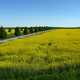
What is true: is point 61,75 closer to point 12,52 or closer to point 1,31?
point 12,52

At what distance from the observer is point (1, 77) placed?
12.9 metres

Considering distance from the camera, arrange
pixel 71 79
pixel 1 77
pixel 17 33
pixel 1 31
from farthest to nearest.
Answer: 1. pixel 17 33
2. pixel 1 31
3. pixel 1 77
4. pixel 71 79

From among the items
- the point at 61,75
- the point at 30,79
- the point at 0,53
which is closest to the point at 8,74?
the point at 30,79

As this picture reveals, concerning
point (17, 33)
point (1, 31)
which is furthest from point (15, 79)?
point (17, 33)

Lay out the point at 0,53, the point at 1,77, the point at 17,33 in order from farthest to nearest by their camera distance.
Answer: the point at 17,33, the point at 0,53, the point at 1,77

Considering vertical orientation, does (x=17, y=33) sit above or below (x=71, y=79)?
below

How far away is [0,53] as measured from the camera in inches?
1182

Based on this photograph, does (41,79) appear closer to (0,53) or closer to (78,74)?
(78,74)

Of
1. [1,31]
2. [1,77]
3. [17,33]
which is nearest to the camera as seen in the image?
[1,77]

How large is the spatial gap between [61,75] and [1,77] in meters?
2.44

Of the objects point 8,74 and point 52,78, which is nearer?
point 52,78

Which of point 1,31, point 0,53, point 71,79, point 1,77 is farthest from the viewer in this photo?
point 1,31

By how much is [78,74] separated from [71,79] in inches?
46.2

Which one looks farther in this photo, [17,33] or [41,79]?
[17,33]
